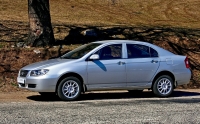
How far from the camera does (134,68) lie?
12812mm

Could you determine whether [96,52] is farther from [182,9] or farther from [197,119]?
[182,9]

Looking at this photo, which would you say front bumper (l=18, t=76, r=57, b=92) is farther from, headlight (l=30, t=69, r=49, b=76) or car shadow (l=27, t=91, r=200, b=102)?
car shadow (l=27, t=91, r=200, b=102)

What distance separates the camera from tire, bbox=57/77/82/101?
A: 12.0m

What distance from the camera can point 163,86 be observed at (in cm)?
1324

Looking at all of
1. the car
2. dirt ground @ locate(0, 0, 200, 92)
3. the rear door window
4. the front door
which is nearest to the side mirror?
the car

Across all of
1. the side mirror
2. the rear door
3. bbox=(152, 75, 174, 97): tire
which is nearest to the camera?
the side mirror

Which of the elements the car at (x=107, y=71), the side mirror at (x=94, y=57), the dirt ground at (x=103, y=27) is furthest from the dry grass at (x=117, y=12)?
the side mirror at (x=94, y=57)

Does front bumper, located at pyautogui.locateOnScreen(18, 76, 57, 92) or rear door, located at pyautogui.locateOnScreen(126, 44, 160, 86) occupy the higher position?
rear door, located at pyautogui.locateOnScreen(126, 44, 160, 86)

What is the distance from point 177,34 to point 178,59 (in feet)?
26.7

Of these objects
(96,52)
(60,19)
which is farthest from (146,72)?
(60,19)

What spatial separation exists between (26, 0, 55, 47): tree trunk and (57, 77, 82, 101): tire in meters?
5.91

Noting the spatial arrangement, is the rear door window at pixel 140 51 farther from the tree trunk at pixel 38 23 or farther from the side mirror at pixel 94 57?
the tree trunk at pixel 38 23

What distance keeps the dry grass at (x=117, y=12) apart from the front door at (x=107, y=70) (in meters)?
10.8

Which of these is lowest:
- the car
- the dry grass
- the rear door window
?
the car
